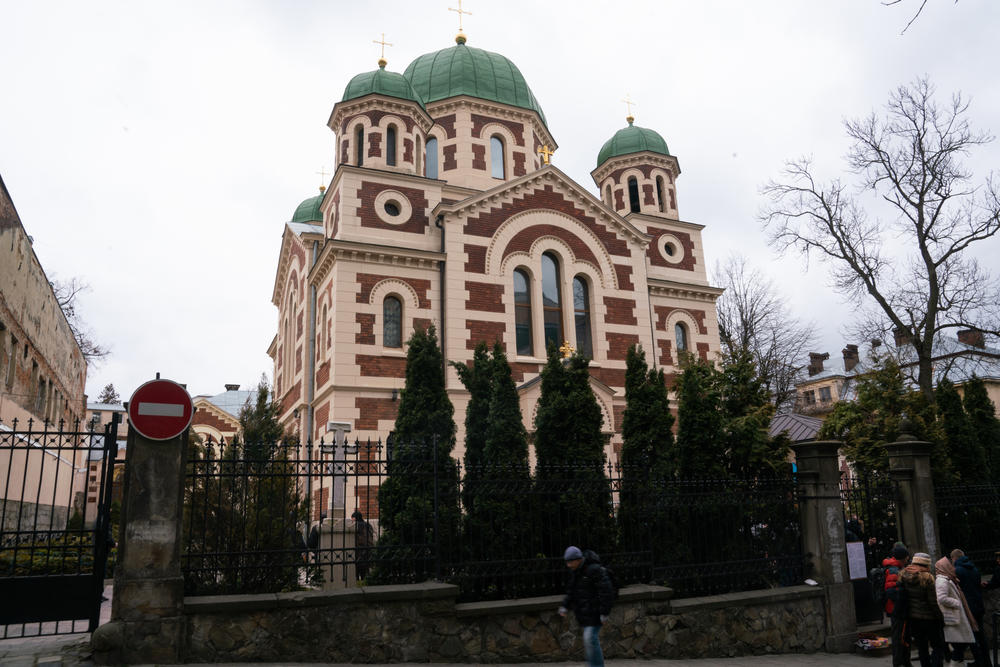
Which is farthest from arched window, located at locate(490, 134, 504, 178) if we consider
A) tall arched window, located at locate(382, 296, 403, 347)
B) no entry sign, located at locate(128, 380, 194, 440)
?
no entry sign, located at locate(128, 380, 194, 440)

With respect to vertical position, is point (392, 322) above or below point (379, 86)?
below

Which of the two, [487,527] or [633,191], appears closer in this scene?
[487,527]

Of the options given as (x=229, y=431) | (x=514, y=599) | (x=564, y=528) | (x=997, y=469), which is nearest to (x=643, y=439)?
(x=564, y=528)

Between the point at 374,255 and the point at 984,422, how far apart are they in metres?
16.3

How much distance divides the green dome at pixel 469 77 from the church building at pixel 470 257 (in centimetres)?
9

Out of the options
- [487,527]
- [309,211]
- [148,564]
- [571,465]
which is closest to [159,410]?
[148,564]

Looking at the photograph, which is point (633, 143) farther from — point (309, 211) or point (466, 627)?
point (466, 627)

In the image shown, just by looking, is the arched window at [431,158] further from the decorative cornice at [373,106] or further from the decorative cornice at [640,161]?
the decorative cornice at [640,161]

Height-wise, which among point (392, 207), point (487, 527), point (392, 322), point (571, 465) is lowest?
point (487, 527)

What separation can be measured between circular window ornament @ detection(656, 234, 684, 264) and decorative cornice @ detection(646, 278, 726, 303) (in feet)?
4.40

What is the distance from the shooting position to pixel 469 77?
29.0 metres

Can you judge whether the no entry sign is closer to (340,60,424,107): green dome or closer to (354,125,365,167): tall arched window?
(354,125,365,167): tall arched window

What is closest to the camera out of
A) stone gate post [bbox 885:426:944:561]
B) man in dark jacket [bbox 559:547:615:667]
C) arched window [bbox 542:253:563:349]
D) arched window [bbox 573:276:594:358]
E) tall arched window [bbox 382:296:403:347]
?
man in dark jacket [bbox 559:547:615:667]

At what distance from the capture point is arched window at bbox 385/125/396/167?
24.2 meters
